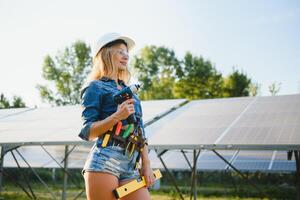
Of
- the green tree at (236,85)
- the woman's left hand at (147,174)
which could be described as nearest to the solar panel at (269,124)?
the woman's left hand at (147,174)

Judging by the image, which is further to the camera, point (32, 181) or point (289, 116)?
point (32, 181)

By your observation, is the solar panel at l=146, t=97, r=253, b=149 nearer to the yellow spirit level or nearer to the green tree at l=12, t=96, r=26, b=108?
the yellow spirit level

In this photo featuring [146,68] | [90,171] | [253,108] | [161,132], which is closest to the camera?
[90,171]

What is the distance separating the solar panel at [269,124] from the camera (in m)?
5.47

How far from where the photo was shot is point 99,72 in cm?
255

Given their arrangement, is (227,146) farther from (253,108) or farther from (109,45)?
(109,45)

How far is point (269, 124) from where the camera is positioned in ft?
21.2

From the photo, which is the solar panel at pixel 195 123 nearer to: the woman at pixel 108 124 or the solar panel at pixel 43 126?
the solar panel at pixel 43 126

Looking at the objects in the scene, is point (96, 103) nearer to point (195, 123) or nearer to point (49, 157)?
point (195, 123)

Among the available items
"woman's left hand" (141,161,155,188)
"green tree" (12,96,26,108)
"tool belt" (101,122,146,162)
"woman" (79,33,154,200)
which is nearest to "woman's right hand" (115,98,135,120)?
"woman" (79,33,154,200)

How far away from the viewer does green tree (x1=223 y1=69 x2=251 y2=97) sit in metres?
33.7

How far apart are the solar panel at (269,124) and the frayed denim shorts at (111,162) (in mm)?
3488

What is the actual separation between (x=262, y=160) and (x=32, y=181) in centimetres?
1196

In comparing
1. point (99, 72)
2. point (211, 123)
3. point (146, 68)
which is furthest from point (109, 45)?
point (146, 68)
